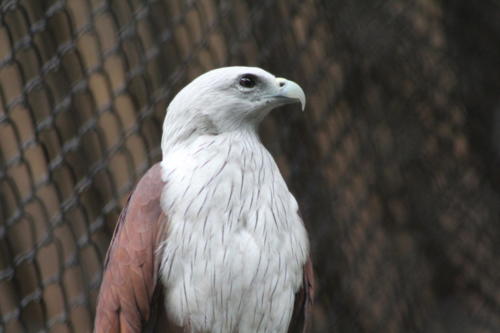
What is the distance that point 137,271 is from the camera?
163 centimetres

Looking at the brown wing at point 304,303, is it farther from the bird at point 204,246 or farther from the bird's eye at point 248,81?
the bird's eye at point 248,81

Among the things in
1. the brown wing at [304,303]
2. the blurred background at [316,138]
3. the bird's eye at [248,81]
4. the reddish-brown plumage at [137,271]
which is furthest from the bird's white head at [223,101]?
the blurred background at [316,138]

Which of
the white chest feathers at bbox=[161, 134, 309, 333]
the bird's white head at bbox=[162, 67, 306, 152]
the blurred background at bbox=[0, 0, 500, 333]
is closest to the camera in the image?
the white chest feathers at bbox=[161, 134, 309, 333]

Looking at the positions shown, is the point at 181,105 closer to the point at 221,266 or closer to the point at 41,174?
the point at 221,266

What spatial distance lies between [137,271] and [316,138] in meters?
1.43

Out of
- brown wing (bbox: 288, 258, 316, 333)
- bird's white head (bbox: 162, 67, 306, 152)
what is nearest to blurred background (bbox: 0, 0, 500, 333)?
bird's white head (bbox: 162, 67, 306, 152)

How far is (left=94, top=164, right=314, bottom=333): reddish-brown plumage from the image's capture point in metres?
1.63

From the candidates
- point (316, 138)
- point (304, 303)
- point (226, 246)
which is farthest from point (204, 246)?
point (316, 138)

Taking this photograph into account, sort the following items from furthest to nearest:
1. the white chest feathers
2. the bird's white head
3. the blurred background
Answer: the blurred background, the bird's white head, the white chest feathers

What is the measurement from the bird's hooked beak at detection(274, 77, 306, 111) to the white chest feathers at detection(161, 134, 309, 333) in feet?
0.53

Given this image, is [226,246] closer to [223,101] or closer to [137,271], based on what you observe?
[137,271]

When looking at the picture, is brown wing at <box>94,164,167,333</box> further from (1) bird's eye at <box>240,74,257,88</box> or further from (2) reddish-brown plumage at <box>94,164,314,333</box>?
(1) bird's eye at <box>240,74,257,88</box>

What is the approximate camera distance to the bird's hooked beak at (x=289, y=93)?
1.76m

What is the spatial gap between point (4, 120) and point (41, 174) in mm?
209
